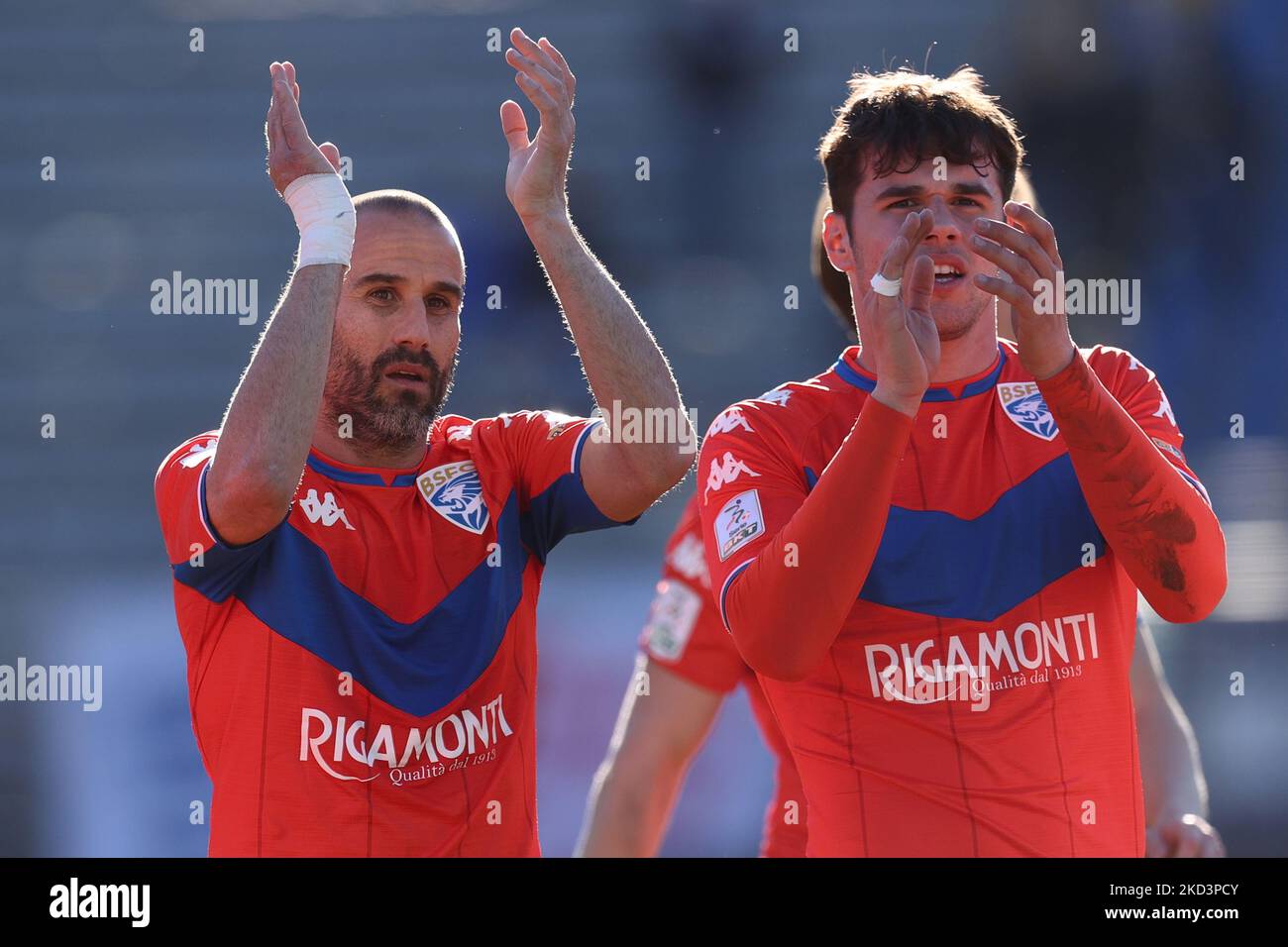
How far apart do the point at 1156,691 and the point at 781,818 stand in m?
0.73

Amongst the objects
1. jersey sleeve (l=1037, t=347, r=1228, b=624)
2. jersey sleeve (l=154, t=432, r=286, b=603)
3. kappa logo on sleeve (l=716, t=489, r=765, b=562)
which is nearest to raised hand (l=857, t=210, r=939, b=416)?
jersey sleeve (l=1037, t=347, r=1228, b=624)

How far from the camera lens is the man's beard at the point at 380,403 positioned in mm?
2826

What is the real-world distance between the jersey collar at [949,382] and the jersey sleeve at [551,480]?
0.45m

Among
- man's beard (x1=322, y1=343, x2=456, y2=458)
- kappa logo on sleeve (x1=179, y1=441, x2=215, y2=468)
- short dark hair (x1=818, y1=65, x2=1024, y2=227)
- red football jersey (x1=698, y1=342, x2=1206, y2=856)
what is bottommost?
red football jersey (x1=698, y1=342, x2=1206, y2=856)

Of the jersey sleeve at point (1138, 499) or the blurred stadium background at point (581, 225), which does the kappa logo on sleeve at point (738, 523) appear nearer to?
the jersey sleeve at point (1138, 499)

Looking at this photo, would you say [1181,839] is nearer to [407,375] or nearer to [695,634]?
[695,634]

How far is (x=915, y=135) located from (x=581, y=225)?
5.64 m

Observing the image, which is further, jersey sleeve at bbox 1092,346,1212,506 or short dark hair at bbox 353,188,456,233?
short dark hair at bbox 353,188,456,233

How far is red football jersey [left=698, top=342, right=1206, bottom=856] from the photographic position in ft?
7.79

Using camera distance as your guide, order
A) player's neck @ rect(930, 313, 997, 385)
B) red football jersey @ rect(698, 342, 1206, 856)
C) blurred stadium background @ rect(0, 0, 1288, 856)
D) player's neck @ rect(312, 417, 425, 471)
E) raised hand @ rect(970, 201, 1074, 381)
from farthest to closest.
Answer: blurred stadium background @ rect(0, 0, 1288, 856)
player's neck @ rect(312, 417, 425, 471)
player's neck @ rect(930, 313, 997, 385)
red football jersey @ rect(698, 342, 1206, 856)
raised hand @ rect(970, 201, 1074, 381)

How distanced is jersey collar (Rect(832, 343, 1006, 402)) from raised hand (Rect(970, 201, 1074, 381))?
329 mm

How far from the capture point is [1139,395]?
2.58m

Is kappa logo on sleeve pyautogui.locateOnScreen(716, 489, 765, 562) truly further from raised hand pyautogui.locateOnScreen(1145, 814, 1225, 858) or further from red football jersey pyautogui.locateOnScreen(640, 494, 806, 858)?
raised hand pyautogui.locateOnScreen(1145, 814, 1225, 858)
